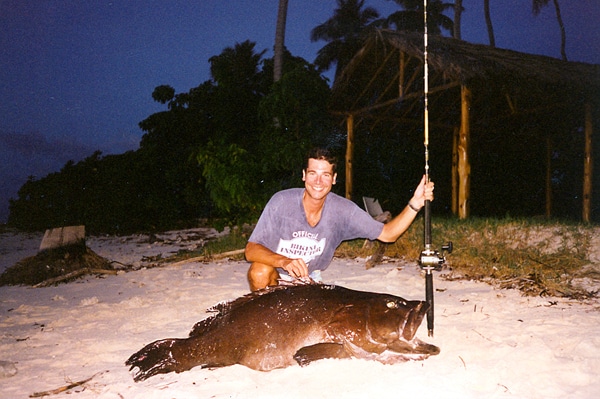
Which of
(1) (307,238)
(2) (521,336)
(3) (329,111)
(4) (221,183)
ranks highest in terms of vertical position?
(3) (329,111)

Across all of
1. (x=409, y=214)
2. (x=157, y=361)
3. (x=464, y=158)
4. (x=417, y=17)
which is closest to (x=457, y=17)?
(x=417, y=17)

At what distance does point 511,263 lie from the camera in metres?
5.14

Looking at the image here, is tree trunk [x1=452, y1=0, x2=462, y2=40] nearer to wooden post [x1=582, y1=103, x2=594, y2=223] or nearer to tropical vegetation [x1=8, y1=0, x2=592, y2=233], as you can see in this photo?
tropical vegetation [x1=8, y1=0, x2=592, y2=233]

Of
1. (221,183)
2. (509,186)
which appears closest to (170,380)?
(221,183)

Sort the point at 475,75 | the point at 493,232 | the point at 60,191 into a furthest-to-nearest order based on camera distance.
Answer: the point at 60,191 < the point at 475,75 < the point at 493,232

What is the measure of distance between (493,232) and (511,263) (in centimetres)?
158

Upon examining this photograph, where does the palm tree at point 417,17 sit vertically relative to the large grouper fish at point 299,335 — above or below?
above

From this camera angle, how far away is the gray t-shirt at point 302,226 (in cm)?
362

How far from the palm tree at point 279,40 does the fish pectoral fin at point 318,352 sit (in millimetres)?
9461

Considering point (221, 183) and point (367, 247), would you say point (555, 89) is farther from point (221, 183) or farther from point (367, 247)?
point (221, 183)

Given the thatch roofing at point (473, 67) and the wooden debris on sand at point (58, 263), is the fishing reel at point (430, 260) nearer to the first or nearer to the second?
the wooden debris on sand at point (58, 263)

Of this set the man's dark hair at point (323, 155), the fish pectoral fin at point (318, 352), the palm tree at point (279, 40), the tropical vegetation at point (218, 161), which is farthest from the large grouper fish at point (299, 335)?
the palm tree at point (279, 40)

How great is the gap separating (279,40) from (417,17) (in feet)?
72.6

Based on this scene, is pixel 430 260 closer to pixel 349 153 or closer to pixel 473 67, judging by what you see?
pixel 473 67
